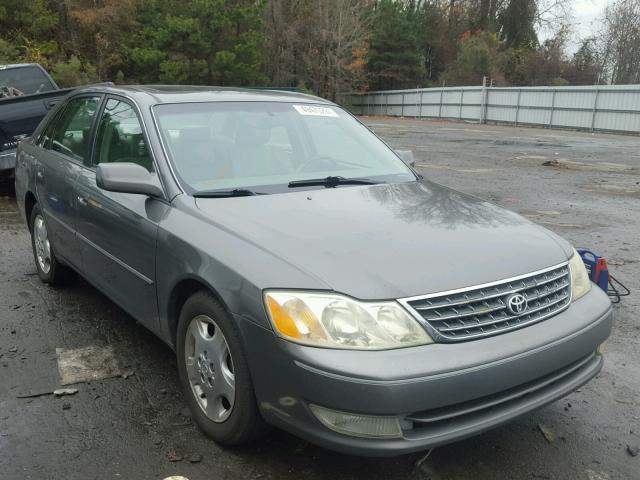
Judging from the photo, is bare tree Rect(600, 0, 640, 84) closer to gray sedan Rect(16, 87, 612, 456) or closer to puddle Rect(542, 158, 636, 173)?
puddle Rect(542, 158, 636, 173)

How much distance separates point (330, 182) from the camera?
3.52 metres

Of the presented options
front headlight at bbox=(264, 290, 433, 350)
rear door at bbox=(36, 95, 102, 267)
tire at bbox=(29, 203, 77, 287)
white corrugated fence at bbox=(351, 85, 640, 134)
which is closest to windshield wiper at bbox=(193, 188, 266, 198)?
front headlight at bbox=(264, 290, 433, 350)

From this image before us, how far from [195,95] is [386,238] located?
179cm

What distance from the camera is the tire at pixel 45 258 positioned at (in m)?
4.81

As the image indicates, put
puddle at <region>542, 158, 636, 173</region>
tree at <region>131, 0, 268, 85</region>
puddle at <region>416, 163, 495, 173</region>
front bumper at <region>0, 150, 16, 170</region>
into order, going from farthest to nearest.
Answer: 1. tree at <region>131, 0, 268, 85</region>
2. puddle at <region>542, 158, 636, 173</region>
3. puddle at <region>416, 163, 495, 173</region>
4. front bumper at <region>0, 150, 16, 170</region>

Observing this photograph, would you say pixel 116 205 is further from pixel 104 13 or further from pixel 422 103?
pixel 422 103

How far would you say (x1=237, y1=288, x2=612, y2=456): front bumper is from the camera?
219cm

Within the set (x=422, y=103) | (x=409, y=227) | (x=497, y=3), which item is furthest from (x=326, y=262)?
(x=497, y=3)

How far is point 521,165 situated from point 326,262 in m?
12.0

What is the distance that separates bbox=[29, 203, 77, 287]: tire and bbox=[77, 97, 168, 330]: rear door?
0.88m

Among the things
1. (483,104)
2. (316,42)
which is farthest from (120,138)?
(316,42)

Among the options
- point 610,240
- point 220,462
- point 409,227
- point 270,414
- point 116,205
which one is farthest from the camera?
point 610,240

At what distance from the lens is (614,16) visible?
4853cm

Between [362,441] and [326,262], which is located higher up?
[326,262]
